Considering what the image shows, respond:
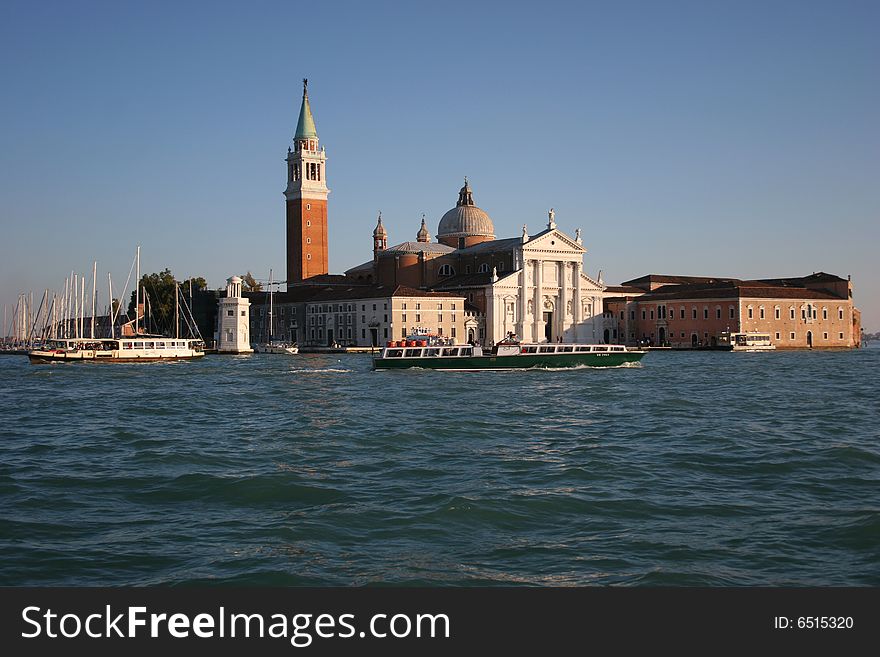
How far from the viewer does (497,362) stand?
35.5 m

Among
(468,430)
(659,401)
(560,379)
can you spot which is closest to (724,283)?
(560,379)

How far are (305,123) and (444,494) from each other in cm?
6571

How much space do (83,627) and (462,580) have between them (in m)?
2.78

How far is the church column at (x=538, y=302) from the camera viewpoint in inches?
2514

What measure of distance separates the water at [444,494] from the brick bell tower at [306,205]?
51.1m

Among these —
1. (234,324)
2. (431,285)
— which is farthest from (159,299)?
(431,285)

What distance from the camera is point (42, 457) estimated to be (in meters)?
12.8

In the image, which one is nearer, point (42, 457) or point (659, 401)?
point (42, 457)

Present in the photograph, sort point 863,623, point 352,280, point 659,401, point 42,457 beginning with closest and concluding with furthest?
point 863,623 < point 42,457 < point 659,401 < point 352,280

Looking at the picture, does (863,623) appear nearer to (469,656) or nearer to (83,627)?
(469,656)

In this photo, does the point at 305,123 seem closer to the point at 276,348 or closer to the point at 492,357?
the point at 276,348

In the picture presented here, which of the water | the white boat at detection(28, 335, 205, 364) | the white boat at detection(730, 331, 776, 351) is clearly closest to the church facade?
the white boat at detection(730, 331, 776, 351)

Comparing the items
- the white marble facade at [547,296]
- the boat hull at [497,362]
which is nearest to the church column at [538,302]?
the white marble facade at [547,296]

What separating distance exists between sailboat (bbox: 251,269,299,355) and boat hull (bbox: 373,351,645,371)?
2471 centimetres
